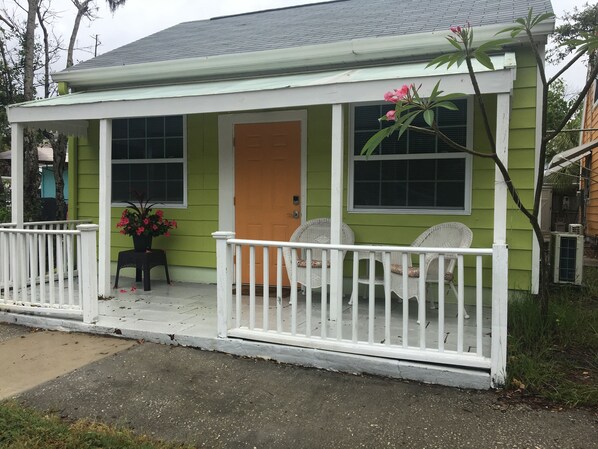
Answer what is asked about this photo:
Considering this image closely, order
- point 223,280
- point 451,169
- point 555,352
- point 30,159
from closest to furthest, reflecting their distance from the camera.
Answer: point 555,352 < point 223,280 < point 451,169 < point 30,159

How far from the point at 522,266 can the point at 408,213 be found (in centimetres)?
128

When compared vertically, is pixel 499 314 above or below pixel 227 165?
below

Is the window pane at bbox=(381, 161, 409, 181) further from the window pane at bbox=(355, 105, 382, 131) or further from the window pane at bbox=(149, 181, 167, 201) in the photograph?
the window pane at bbox=(149, 181, 167, 201)

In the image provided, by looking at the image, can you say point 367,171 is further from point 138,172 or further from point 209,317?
point 138,172

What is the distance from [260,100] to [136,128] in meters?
2.91

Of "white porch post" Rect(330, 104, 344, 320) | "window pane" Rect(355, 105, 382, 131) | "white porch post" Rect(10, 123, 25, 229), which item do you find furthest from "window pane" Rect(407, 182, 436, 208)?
"white porch post" Rect(10, 123, 25, 229)

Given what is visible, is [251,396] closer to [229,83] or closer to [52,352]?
[52,352]

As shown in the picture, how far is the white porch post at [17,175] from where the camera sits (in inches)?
218

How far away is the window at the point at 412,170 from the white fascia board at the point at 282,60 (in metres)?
0.59

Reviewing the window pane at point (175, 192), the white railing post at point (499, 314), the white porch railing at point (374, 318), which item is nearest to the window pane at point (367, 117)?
the white porch railing at point (374, 318)

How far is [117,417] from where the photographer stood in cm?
283

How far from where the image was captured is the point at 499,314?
3072 millimetres

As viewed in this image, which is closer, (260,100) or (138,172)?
(260,100)

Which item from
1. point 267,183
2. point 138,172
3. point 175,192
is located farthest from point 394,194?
point 138,172
